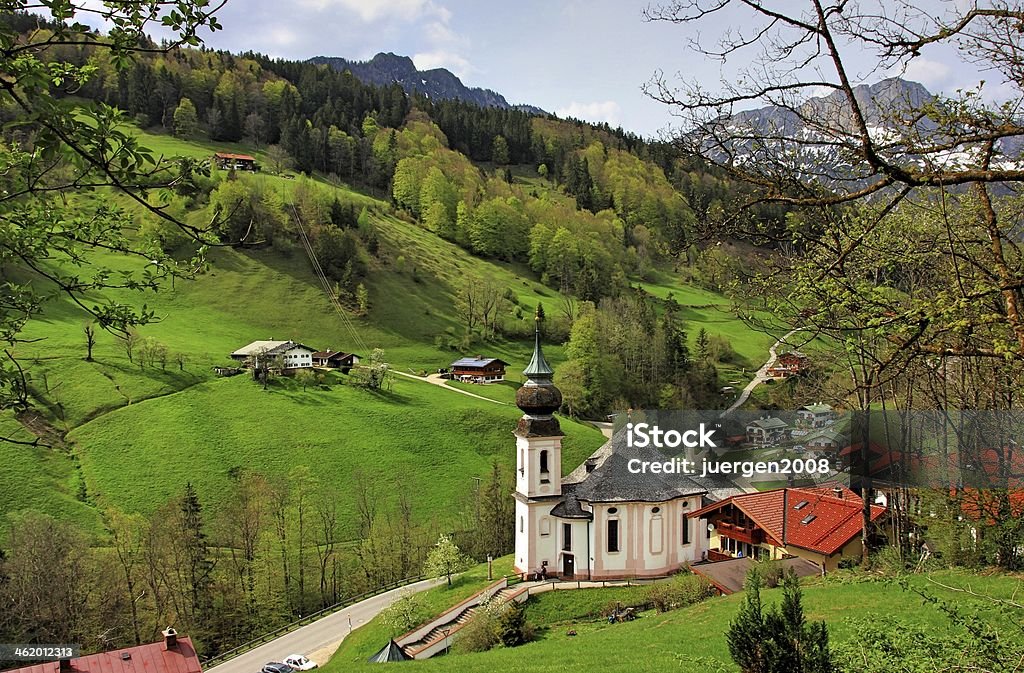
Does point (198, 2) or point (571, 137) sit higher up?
point (571, 137)

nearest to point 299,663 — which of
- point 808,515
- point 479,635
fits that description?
point 479,635

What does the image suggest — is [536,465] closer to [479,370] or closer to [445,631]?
[445,631]

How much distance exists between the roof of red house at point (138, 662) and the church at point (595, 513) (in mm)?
16282

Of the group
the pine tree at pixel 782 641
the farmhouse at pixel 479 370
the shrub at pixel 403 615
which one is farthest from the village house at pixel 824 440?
the farmhouse at pixel 479 370

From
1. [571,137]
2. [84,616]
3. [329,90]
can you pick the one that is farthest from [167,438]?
[571,137]

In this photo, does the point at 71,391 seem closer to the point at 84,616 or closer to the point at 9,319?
the point at 84,616

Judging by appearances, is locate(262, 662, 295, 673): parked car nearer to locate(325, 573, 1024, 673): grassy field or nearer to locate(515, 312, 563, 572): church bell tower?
locate(325, 573, 1024, 673): grassy field

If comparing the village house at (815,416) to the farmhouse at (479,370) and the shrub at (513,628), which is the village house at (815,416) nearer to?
the shrub at (513,628)

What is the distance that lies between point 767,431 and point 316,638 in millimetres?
23819

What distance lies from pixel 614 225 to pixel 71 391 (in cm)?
10377

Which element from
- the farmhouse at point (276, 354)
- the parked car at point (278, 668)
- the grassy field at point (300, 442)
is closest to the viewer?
the parked car at point (278, 668)

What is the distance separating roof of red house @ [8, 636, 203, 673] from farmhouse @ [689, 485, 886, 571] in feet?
69.5

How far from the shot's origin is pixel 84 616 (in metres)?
35.0

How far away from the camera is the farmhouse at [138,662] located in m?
20.9
